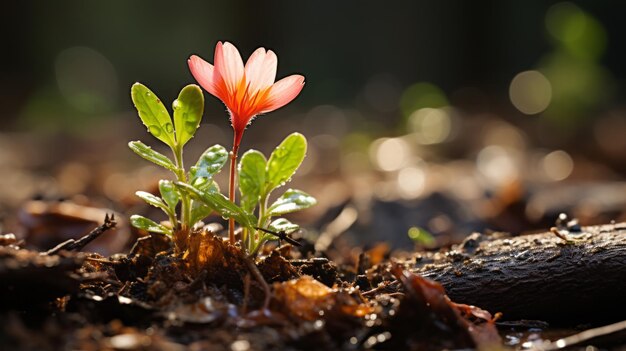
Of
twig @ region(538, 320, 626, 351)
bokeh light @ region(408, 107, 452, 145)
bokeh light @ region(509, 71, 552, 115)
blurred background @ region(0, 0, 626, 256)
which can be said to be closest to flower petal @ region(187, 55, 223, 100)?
twig @ region(538, 320, 626, 351)

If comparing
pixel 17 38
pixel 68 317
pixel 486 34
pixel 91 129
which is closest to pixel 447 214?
pixel 68 317

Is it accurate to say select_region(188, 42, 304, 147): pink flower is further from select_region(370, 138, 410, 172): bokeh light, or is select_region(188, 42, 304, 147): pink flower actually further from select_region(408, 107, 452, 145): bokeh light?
select_region(408, 107, 452, 145): bokeh light

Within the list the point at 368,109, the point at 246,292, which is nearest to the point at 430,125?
the point at 368,109

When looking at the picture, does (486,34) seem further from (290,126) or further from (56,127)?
(56,127)

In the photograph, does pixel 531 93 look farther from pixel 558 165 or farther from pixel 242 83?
pixel 242 83

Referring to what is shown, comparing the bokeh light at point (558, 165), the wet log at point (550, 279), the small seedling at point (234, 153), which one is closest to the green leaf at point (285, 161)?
the small seedling at point (234, 153)
